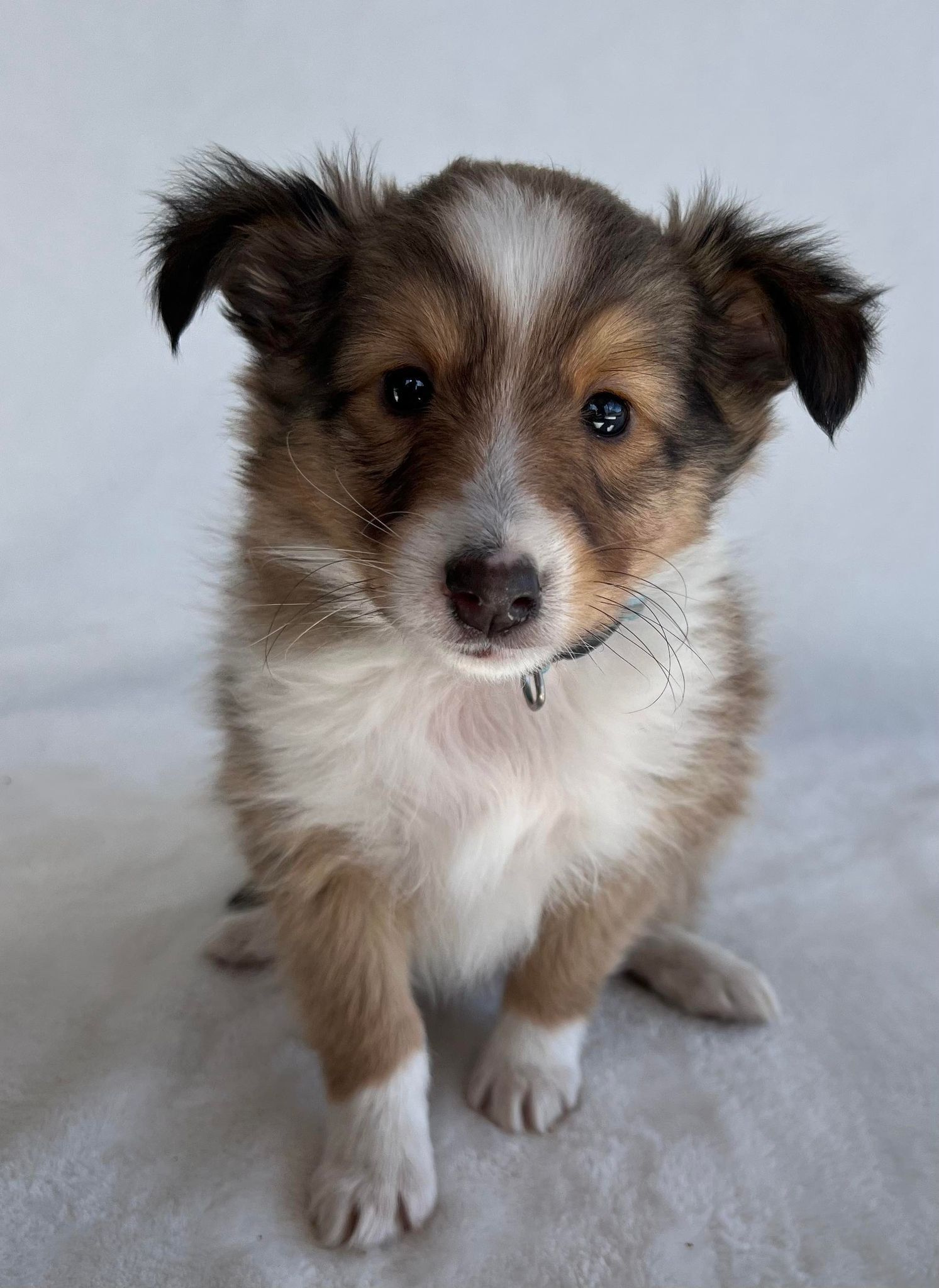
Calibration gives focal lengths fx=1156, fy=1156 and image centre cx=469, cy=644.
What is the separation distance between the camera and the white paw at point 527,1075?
2170 mm

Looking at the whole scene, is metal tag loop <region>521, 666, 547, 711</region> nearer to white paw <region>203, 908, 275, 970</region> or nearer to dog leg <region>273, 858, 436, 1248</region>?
dog leg <region>273, 858, 436, 1248</region>

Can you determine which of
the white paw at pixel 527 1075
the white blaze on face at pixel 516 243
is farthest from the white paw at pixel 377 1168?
the white blaze on face at pixel 516 243

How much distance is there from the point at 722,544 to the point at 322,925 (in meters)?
1.03

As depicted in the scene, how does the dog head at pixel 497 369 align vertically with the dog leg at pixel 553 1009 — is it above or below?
above

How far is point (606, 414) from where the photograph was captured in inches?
73.6

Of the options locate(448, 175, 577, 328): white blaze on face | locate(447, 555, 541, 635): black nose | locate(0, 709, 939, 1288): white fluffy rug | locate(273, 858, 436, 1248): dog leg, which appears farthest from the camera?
locate(273, 858, 436, 1248): dog leg

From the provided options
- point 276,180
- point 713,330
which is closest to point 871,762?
point 713,330

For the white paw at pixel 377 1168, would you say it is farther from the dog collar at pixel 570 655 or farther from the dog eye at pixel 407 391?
the dog eye at pixel 407 391

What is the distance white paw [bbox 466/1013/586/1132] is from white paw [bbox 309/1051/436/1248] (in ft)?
0.53

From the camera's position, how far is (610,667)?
2.07 m

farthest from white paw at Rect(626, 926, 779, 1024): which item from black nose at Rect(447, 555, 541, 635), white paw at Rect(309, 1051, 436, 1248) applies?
black nose at Rect(447, 555, 541, 635)

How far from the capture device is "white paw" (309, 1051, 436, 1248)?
1.93 metres

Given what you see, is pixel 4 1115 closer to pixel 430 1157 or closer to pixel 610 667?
pixel 430 1157

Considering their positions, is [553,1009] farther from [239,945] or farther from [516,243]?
[516,243]
